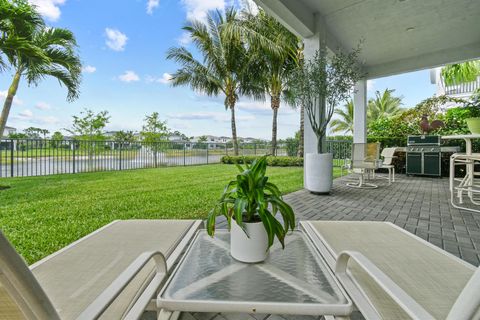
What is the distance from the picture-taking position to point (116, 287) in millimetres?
727

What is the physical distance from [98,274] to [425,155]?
7766 millimetres

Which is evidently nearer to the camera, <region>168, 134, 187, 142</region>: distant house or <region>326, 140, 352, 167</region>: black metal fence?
<region>326, 140, 352, 167</region>: black metal fence

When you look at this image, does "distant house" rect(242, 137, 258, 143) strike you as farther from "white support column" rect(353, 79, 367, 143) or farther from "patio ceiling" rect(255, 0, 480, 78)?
"patio ceiling" rect(255, 0, 480, 78)

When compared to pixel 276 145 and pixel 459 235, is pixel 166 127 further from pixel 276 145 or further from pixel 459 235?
pixel 459 235

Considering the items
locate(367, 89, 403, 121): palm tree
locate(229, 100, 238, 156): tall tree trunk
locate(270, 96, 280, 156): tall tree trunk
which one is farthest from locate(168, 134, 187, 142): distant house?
locate(367, 89, 403, 121): palm tree

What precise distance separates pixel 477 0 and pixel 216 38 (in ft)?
29.0

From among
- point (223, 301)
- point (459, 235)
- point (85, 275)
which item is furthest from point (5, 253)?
point (459, 235)

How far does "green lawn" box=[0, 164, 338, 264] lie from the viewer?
7.91 ft

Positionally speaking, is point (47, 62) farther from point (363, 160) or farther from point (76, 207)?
point (363, 160)

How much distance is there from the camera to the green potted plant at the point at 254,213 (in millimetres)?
963

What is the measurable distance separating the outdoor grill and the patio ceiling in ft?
6.60

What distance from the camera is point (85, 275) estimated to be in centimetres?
104

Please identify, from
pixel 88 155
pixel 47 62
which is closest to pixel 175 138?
pixel 88 155

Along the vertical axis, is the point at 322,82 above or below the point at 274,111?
below
